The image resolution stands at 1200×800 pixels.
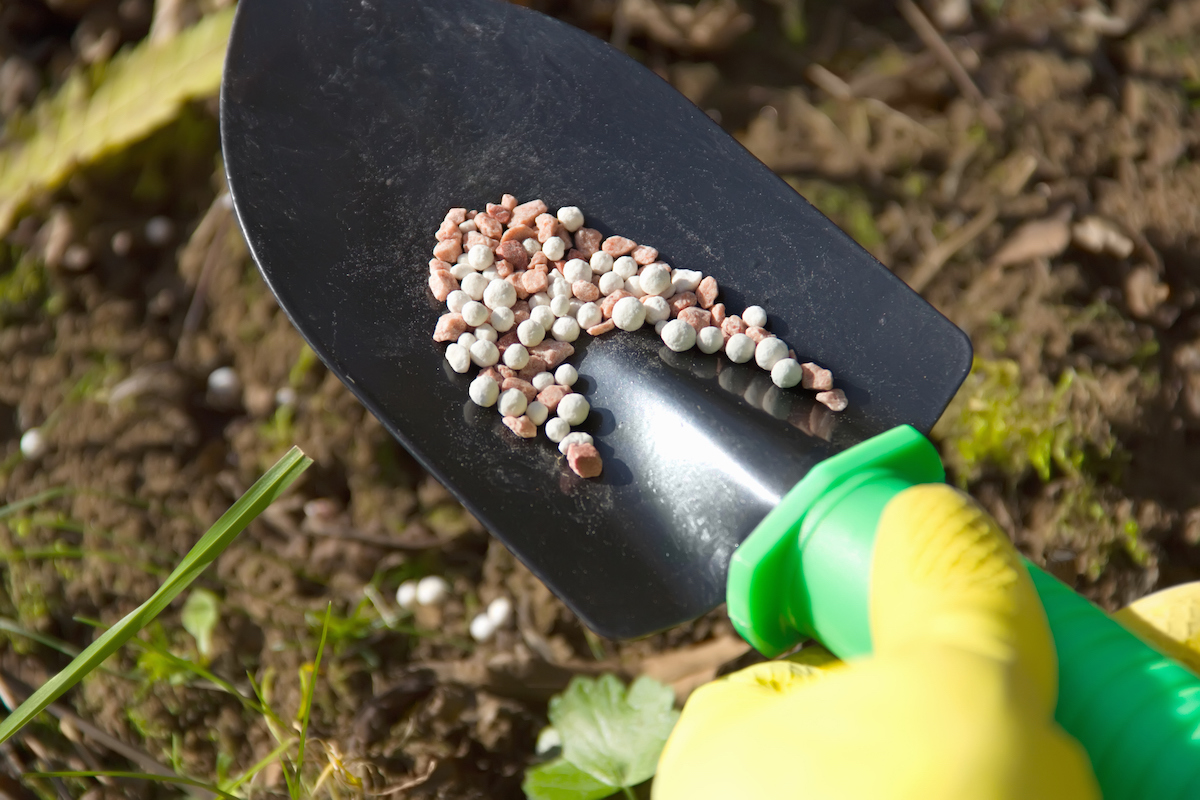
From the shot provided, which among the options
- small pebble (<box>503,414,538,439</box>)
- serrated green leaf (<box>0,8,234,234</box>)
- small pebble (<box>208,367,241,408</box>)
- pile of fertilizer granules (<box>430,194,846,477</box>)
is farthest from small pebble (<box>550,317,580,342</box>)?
serrated green leaf (<box>0,8,234,234</box>)

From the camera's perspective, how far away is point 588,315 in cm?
90

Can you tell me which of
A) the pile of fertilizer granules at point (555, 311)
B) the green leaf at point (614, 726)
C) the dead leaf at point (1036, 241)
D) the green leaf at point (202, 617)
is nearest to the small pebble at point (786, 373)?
the pile of fertilizer granules at point (555, 311)

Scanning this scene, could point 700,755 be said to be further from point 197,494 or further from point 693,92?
point 693,92

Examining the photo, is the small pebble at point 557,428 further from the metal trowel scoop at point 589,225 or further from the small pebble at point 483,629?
the small pebble at point 483,629

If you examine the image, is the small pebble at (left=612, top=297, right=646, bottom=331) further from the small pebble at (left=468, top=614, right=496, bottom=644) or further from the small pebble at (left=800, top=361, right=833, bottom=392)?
the small pebble at (left=468, top=614, right=496, bottom=644)

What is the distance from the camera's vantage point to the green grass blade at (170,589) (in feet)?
2.24

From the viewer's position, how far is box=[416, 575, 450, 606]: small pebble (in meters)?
1.11

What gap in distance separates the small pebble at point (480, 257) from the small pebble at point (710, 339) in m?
0.24

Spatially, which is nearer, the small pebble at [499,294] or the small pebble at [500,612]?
the small pebble at [499,294]

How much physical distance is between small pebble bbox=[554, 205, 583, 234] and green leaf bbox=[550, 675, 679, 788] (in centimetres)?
51

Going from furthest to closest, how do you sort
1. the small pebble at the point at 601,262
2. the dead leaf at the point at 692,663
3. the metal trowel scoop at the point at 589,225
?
1. the dead leaf at the point at 692,663
2. the small pebble at the point at 601,262
3. the metal trowel scoop at the point at 589,225

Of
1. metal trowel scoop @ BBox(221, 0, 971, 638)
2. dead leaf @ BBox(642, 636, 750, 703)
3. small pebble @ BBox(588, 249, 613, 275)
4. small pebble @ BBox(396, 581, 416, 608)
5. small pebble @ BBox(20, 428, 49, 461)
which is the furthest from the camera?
small pebble @ BBox(20, 428, 49, 461)

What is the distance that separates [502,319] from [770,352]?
0.94ft

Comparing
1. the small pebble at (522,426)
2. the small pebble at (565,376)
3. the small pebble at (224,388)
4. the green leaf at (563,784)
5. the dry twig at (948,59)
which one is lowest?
the small pebble at (224,388)
